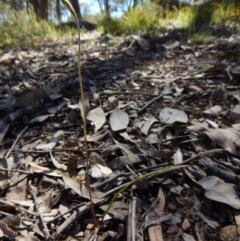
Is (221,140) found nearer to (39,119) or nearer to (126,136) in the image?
(126,136)

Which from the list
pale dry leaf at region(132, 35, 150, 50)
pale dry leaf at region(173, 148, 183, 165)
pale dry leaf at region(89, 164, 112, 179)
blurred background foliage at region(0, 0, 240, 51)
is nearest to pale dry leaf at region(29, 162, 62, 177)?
pale dry leaf at region(89, 164, 112, 179)

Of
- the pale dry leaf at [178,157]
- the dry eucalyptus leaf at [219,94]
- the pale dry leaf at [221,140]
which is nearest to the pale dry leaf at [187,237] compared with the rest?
the pale dry leaf at [178,157]

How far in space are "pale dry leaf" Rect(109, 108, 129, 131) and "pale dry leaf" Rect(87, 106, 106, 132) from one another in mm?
43

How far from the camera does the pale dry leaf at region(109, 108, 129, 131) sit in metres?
1.07

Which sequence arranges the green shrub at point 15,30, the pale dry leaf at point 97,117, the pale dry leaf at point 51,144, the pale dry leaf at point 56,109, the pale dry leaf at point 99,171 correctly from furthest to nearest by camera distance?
the green shrub at point 15,30, the pale dry leaf at point 56,109, the pale dry leaf at point 97,117, the pale dry leaf at point 51,144, the pale dry leaf at point 99,171

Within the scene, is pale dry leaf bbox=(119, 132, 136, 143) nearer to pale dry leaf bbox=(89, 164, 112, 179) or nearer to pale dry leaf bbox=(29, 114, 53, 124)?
pale dry leaf bbox=(89, 164, 112, 179)

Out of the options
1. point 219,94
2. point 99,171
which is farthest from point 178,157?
point 219,94

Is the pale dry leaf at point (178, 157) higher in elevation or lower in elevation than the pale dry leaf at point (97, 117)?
lower

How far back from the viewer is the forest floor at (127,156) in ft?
2.23

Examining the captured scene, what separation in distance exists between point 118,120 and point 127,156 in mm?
255

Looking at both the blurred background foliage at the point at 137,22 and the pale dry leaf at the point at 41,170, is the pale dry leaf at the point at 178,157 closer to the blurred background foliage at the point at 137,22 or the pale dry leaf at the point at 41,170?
the pale dry leaf at the point at 41,170

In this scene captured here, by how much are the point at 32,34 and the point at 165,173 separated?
3168mm

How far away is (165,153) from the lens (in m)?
0.87

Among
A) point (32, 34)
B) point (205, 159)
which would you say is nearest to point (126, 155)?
point (205, 159)
